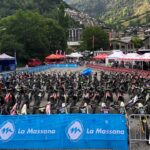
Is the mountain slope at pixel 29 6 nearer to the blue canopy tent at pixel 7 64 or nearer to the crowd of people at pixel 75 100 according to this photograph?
the blue canopy tent at pixel 7 64

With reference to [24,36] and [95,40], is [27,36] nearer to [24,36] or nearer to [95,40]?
[24,36]

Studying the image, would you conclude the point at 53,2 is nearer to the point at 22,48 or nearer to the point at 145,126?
the point at 22,48

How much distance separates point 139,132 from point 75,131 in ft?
7.98

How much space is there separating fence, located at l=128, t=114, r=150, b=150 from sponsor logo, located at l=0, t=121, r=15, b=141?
3.42m

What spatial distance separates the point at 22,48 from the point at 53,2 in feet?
381

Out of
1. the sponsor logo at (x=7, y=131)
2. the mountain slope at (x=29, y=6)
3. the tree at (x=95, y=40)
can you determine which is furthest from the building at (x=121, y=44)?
the sponsor logo at (x=7, y=131)

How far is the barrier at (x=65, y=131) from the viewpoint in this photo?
10.1m

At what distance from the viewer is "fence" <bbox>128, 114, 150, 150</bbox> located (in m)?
10.6

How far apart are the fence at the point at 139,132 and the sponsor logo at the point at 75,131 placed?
1.51 metres

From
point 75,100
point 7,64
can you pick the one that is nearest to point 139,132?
point 75,100

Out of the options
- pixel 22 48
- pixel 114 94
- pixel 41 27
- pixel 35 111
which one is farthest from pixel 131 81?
pixel 41 27

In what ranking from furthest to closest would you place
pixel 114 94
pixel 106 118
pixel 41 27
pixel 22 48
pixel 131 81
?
pixel 41 27
pixel 22 48
pixel 131 81
pixel 114 94
pixel 106 118

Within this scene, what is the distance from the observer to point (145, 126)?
35.9 ft

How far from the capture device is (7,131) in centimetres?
1038
